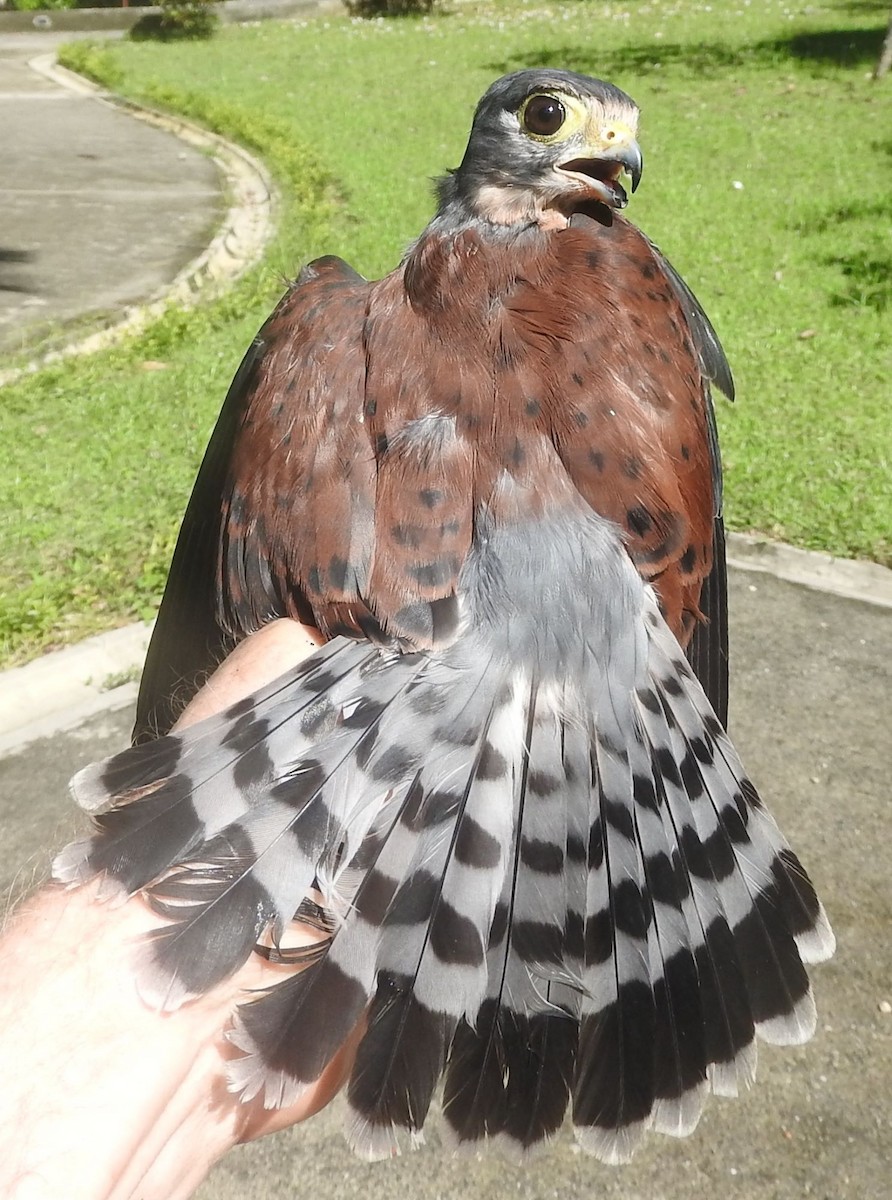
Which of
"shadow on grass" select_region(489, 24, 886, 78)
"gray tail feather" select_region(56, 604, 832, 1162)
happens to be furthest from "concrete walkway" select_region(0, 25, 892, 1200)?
"shadow on grass" select_region(489, 24, 886, 78)

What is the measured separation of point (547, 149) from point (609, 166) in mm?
164

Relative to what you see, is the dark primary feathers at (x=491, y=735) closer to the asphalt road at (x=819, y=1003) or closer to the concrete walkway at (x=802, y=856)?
the concrete walkway at (x=802, y=856)

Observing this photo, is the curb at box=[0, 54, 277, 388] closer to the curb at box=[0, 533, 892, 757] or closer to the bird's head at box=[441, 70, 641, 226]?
the curb at box=[0, 533, 892, 757]

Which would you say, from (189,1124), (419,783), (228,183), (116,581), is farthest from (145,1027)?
(228,183)

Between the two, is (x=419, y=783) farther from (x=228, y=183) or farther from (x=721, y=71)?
(x=721, y=71)

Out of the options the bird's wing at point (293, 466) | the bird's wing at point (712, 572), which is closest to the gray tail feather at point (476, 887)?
the bird's wing at point (293, 466)

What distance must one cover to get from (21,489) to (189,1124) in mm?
4479

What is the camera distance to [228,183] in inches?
448

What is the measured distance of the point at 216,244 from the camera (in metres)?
9.07

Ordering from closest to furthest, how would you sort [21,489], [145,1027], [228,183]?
[145,1027] < [21,489] < [228,183]

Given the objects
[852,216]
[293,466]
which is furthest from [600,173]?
[852,216]

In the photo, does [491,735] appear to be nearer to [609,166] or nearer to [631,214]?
[609,166]

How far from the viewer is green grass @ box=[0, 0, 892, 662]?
5355mm

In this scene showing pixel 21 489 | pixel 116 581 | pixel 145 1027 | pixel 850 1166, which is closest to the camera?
pixel 145 1027
